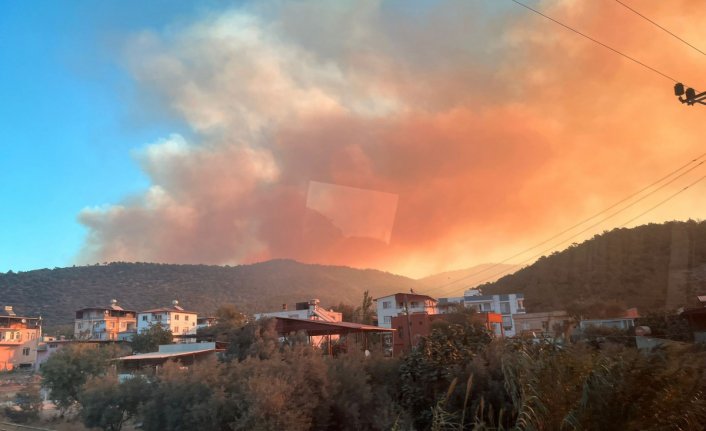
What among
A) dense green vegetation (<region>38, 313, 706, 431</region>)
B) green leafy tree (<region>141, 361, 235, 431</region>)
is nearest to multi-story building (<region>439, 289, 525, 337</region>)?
dense green vegetation (<region>38, 313, 706, 431</region>)

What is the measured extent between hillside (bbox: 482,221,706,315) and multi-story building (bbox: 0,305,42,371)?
3079 inches

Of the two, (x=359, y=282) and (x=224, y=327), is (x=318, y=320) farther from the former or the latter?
(x=359, y=282)

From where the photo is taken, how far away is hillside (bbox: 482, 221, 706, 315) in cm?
6488

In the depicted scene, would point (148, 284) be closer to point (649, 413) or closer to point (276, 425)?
point (276, 425)

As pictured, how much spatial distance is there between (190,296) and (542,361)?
135225mm

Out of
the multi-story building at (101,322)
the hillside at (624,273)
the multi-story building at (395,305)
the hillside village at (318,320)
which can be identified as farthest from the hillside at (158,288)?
the hillside at (624,273)

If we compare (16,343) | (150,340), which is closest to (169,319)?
(16,343)

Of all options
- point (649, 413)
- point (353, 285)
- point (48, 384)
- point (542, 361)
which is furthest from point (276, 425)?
point (353, 285)

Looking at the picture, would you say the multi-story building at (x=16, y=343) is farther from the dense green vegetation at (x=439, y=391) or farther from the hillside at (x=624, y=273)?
the hillside at (x=624, y=273)

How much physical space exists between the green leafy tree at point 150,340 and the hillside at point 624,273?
51274 millimetres

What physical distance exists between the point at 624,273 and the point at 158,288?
11047cm

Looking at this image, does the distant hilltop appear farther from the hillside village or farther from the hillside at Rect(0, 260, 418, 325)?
the hillside village

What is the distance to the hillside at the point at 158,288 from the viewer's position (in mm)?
118938

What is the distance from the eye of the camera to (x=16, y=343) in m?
73.9
